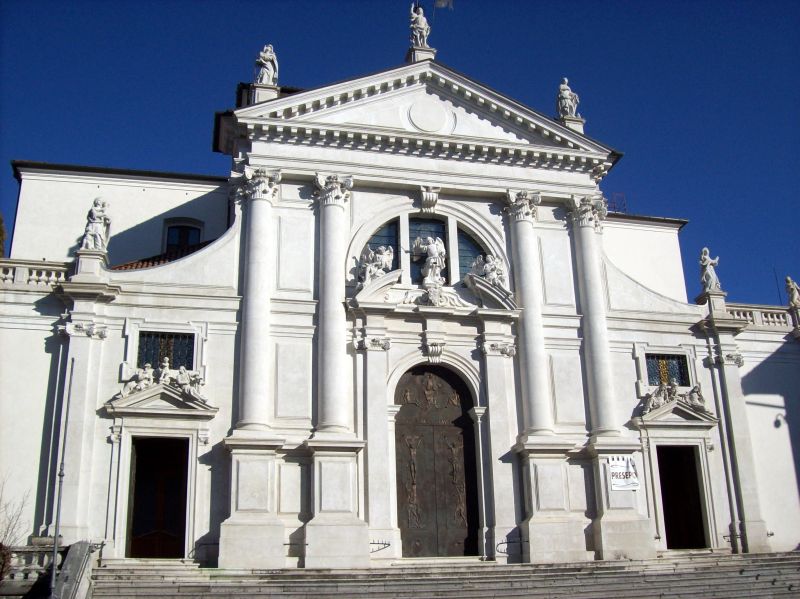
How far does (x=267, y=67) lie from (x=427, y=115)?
16.6 feet

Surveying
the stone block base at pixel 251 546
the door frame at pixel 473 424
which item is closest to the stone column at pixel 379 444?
the door frame at pixel 473 424

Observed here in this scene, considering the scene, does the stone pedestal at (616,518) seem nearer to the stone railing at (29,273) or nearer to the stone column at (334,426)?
the stone column at (334,426)

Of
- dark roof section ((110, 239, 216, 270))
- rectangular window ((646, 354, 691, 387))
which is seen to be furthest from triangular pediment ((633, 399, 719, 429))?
dark roof section ((110, 239, 216, 270))

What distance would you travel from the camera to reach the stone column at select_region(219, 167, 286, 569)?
68.9ft

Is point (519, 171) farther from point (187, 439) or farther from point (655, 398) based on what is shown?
point (187, 439)

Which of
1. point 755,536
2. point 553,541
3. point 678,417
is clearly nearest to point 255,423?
point 553,541

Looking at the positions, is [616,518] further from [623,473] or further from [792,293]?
[792,293]

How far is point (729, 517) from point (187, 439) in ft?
50.1

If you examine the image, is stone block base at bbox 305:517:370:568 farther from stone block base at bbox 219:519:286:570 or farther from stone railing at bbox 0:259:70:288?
stone railing at bbox 0:259:70:288

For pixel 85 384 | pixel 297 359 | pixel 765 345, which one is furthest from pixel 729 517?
pixel 85 384

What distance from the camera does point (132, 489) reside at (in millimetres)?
21766

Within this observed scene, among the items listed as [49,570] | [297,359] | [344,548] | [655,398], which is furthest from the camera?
[655,398]

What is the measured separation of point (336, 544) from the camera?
21438 millimetres

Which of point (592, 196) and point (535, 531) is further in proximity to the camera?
point (592, 196)
